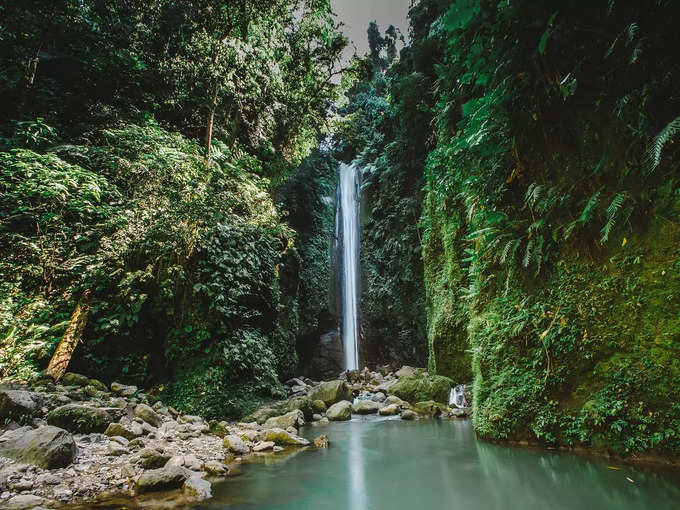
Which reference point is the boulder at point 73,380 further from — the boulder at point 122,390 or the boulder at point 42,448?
the boulder at point 42,448

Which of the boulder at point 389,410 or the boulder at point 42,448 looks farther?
the boulder at point 389,410

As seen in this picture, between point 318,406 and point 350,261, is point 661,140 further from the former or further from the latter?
point 350,261

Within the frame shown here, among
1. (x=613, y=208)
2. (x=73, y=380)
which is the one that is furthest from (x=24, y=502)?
(x=613, y=208)

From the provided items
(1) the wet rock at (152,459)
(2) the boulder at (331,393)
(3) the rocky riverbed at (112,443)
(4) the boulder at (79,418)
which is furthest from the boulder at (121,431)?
(2) the boulder at (331,393)

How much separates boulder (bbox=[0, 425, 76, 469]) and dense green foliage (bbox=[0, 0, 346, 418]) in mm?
2272

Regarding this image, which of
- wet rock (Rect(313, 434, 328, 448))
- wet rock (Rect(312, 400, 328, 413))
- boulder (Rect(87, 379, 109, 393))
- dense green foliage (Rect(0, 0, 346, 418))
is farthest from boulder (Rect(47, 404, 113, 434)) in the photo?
wet rock (Rect(312, 400, 328, 413))

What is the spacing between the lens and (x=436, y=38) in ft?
33.2

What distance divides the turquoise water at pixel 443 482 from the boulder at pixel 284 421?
1149mm

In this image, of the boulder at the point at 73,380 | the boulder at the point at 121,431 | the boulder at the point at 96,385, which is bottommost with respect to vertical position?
the boulder at the point at 121,431

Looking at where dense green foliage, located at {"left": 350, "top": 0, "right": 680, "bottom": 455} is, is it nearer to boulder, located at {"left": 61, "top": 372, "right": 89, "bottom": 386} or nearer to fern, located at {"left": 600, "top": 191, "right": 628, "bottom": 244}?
fern, located at {"left": 600, "top": 191, "right": 628, "bottom": 244}

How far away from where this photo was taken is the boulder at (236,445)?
169 inches

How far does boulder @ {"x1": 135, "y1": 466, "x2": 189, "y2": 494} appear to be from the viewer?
2830 millimetres

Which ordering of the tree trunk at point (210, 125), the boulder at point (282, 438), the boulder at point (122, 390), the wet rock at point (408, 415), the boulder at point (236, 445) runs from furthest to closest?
the tree trunk at point (210, 125)
the wet rock at point (408, 415)
the boulder at point (122, 390)
the boulder at point (282, 438)
the boulder at point (236, 445)

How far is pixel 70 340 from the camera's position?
17.8 ft
